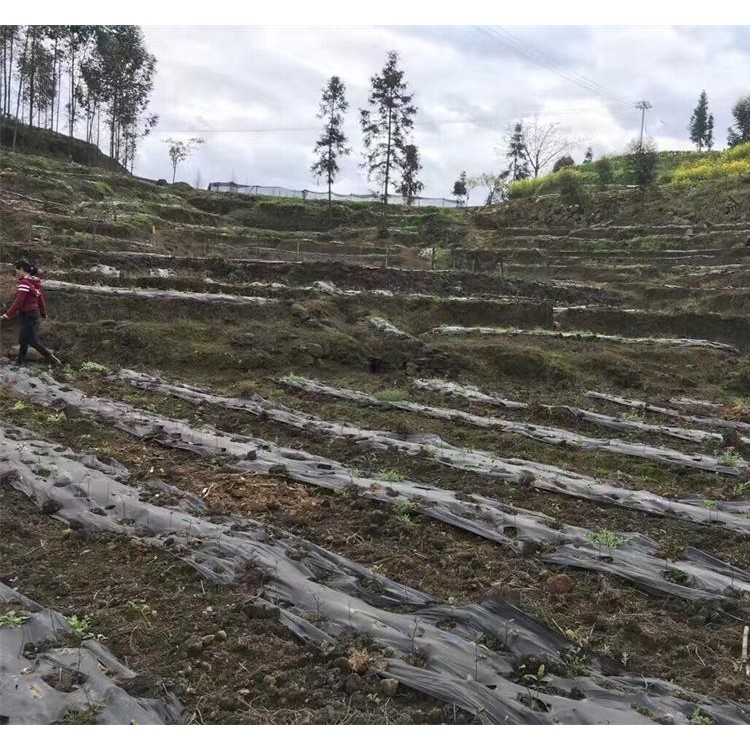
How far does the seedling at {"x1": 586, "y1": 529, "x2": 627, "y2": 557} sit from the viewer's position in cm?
403

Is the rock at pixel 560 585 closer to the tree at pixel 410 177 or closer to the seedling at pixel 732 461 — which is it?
the seedling at pixel 732 461

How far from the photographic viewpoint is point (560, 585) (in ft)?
11.7

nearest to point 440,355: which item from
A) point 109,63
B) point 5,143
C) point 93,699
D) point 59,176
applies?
point 93,699

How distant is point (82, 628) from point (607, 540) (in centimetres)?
322

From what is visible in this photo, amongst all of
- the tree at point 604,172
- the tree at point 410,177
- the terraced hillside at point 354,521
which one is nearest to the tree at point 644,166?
the tree at point 604,172

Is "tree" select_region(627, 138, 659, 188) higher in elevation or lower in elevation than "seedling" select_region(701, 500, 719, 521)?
higher

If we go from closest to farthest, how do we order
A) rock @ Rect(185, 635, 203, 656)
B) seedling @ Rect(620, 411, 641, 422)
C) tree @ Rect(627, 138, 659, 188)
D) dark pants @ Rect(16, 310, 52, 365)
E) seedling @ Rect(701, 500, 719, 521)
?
rock @ Rect(185, 635, 203, 656)
seedling @ Rect(701, 500, 719, 521)
seedling @ Rect(620, 411, 641, 422)
dark pants @ Rect(16, 310, 52, 365)
tree @ Rect(627, 138, 659, 188)

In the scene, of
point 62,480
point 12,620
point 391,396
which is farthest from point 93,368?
point 12,620

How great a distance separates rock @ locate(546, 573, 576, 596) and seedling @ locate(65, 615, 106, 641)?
245 cm

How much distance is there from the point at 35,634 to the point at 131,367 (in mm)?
6909

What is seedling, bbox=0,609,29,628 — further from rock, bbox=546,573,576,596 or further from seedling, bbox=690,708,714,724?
seedling, bbox=690,708,714,724

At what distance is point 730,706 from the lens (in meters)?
2.62

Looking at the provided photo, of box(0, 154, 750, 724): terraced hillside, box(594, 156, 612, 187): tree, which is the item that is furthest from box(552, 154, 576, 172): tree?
box(0, 154, 750, 724): terraced hillside

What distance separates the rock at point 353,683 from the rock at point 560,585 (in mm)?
1440
